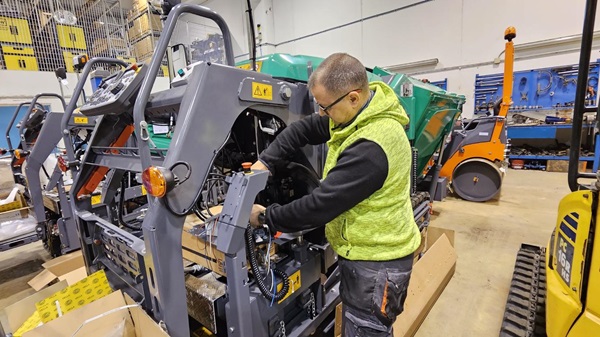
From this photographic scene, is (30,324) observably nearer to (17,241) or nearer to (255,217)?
(255,217)

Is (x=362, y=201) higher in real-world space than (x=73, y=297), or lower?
higher

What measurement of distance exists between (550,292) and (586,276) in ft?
0.90

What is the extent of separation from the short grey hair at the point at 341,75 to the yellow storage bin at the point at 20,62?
345 inches

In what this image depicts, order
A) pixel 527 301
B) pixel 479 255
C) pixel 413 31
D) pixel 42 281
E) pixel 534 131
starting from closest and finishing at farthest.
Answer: pixel 527 301, pixel 42 281, pixel 479 255, pixel 534 131, pixel 413 31

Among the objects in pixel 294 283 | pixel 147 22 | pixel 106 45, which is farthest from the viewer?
pixel 106 45

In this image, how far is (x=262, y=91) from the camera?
138cm

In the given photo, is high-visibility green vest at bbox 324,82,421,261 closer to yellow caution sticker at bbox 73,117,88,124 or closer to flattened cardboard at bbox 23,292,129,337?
flattened cardboard at bbox 23,292,129,337

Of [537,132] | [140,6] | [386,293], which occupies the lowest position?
[386,293]

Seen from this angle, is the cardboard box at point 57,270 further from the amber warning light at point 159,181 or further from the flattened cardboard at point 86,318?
the amber warning light at point 159,181

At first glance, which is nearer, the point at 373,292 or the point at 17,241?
the point at 373,292

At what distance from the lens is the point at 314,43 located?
33.2ft

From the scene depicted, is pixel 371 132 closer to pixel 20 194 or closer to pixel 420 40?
pixel 20 194

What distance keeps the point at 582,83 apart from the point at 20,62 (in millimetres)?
9620

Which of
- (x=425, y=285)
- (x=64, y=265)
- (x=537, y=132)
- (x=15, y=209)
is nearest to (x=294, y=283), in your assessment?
(x=425, y=285)
